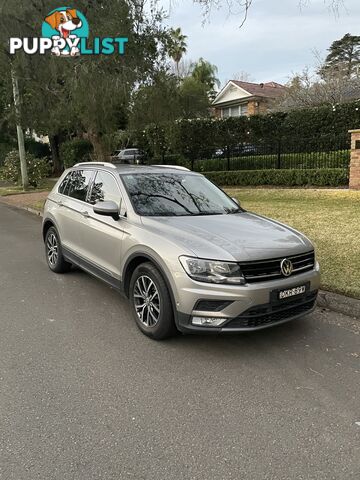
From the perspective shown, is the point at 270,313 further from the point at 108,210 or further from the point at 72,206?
the point at 72,206

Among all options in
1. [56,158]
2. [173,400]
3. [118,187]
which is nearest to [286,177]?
[118,187]

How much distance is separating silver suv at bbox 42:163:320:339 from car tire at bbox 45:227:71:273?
0.79 metres

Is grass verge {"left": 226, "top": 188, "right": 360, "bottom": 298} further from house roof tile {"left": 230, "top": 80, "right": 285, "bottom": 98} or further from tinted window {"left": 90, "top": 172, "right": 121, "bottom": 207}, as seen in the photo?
house roof tile {"left": 230, "top": 80, "right": 285, "bottom": 98}

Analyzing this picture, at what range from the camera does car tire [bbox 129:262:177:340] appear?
4074 mm

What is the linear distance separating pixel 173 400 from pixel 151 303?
1.17 meters

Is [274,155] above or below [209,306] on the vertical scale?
above

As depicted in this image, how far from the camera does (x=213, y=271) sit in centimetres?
382

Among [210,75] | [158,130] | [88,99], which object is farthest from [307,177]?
[210,75]

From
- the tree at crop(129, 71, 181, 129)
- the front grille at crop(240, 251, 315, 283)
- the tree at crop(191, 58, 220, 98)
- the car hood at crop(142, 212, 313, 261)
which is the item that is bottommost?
the front grille at crop(240, 251, 315, 283)

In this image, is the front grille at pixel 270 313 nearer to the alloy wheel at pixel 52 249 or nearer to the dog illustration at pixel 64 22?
the alloy wheel at pixel 52 249

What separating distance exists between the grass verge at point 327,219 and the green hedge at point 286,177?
68cm

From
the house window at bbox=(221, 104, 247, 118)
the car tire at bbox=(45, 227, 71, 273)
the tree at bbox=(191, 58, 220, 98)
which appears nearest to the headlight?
the car tire at bbox=(45, 227, 71, 273)

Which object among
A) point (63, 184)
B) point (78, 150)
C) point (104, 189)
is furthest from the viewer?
point (78, 150)

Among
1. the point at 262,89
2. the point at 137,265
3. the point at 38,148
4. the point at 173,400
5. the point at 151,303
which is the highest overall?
the point at 262,89
